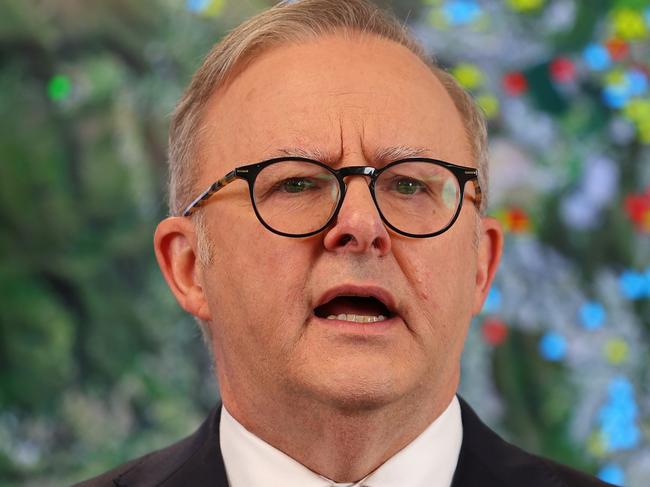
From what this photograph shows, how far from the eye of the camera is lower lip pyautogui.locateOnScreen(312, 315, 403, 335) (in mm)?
1655

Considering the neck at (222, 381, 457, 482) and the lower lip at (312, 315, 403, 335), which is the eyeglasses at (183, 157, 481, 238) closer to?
the lower lip at (312, 315, 403, 335)

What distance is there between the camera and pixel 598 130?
12.0 ft

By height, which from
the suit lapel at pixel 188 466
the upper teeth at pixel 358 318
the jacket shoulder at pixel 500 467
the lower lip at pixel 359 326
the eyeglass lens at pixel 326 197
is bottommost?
the suit lapel at pixel 188 466

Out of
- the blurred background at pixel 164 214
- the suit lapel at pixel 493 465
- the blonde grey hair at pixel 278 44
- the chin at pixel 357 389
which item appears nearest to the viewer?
the chin at pixel 357 389

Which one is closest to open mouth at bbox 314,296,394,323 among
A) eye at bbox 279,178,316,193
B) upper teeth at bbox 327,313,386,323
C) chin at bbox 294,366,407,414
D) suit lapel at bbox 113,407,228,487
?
upper teeth at bbox 327,313,386,323

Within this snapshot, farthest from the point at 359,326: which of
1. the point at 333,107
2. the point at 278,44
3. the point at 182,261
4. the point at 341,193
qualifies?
the point at 278,44

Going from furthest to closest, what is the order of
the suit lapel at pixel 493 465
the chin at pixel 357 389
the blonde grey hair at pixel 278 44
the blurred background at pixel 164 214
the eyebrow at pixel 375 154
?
the blurred background at pixel 164 214 < the blonde grey hair at pixel 278 44 < the suit lapel at pixel 493 465 < the eyebrow at pixel 375 154 < the chin at pixel 357 389

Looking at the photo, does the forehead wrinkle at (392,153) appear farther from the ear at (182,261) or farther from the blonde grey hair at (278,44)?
the ear at (182,261)

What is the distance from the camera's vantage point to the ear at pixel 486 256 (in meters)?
2.03

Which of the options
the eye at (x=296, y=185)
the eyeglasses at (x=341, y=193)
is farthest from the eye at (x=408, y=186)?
the eye at (x=296, y=185)

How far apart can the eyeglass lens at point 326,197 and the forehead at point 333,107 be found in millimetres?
42

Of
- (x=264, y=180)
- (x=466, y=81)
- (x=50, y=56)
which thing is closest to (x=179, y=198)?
(x=264, y=180)

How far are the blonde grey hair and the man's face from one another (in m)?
0.04

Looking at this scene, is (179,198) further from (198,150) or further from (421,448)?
(421,448)
